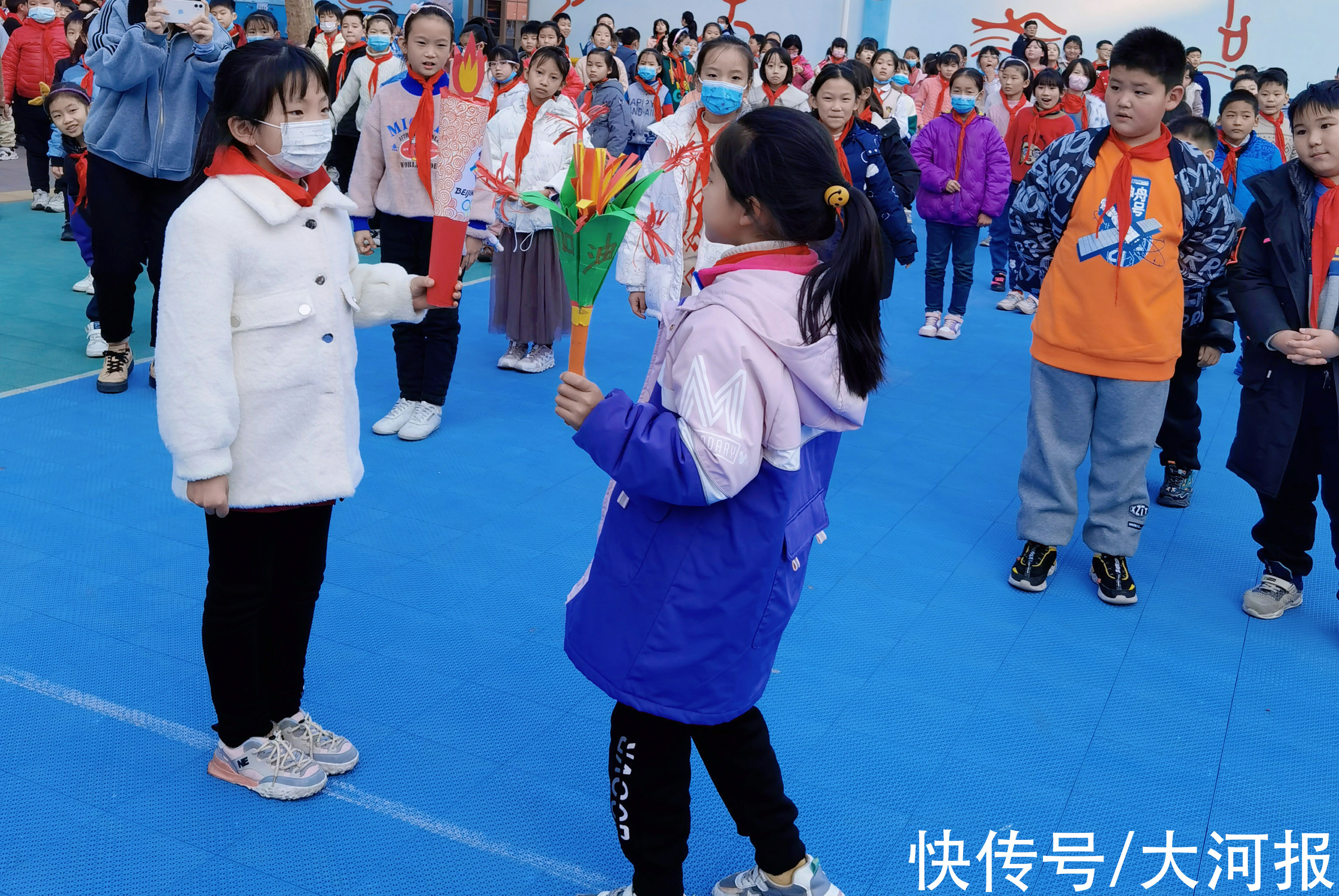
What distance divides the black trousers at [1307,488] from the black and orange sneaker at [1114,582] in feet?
1.39

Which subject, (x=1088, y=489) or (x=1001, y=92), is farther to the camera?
(x=1001, y=92)

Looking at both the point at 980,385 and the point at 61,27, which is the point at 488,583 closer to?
the point at 980,385

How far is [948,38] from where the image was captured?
15.9 metres

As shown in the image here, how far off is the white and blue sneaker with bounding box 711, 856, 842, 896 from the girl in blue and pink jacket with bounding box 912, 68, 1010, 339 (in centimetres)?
481

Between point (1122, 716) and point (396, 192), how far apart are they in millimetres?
3034

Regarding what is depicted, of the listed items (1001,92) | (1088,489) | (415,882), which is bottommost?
(415,882)

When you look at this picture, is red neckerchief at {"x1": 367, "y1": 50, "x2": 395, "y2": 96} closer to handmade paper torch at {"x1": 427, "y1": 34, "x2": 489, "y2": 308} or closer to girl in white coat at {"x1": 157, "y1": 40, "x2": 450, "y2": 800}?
handmade paper torch at {"x1": 427, "y1": 34, "x2": 489, "y2": 308}

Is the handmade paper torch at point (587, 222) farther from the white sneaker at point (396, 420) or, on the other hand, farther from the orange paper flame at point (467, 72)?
the white sneaker at point (396, 420)

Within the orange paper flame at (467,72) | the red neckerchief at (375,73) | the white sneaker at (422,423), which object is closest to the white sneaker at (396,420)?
the white sneaker at (422,423)

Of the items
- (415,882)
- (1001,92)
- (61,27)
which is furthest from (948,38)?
(415,882)

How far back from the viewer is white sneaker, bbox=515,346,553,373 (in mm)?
5336

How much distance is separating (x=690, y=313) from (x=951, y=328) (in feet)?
16.6

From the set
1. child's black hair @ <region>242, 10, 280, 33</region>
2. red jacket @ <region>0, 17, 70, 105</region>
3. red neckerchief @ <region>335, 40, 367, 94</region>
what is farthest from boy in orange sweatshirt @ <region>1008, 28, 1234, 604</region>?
red jacket @ <region>0, 17, 70, 105</region>

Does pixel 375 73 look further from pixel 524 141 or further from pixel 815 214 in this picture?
pixel 815 214
